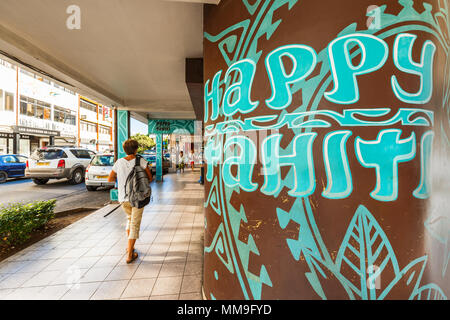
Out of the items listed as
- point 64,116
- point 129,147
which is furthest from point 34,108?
point 129,147

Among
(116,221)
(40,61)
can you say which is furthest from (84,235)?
(40,61)

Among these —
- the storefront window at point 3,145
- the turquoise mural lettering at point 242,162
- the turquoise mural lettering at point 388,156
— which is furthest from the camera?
the storefront window at point 3,145

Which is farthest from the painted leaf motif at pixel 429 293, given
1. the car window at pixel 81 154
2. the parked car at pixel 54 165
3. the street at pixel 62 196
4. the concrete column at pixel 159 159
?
the car window at pixel 81 154

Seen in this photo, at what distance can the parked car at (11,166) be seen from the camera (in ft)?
35.7

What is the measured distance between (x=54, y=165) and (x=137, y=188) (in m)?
9.70

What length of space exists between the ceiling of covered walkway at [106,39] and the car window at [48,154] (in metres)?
5.68

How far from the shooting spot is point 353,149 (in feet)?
5.04

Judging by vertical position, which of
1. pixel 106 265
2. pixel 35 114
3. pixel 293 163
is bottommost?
pixel 106 265

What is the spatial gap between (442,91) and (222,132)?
71.0 inches

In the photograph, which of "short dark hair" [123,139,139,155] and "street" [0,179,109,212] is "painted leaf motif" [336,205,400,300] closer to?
"short dark hair" [123,139,139,155]

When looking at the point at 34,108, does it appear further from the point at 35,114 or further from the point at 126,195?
the point at 126,195

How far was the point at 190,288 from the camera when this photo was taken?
271cm

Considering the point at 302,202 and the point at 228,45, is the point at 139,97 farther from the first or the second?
the point at 302,202

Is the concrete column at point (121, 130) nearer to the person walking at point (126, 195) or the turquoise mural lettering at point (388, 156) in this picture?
the person walking at point (126, 195)
